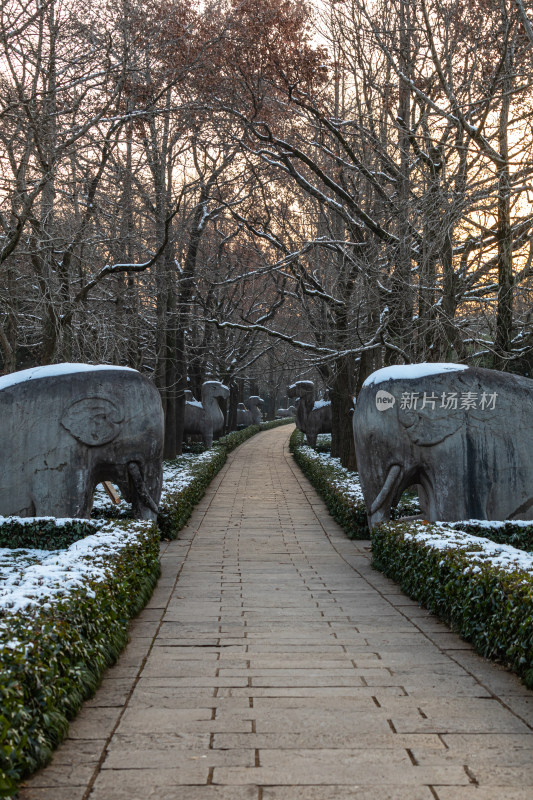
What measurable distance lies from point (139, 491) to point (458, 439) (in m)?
3.92

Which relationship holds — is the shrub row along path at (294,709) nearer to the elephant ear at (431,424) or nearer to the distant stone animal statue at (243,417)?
the elephant ear at (431,424)

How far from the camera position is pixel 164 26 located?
12.9 m

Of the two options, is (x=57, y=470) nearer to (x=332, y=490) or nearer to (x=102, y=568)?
(x=102, y=568)

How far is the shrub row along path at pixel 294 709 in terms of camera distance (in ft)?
11.0

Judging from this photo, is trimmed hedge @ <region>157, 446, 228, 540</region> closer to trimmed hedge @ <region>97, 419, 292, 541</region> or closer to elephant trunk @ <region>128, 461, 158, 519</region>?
trimmed hedge @ <region>97, 419, 292, 541</region>

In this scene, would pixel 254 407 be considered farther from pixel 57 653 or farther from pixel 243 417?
pixel 57 653

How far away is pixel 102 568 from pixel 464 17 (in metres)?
10.5

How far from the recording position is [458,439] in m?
9.51

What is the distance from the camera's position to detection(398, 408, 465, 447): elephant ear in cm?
952

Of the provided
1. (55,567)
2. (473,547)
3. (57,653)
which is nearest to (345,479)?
(473,547)

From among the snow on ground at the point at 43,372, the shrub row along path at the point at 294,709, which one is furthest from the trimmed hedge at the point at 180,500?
the shrub row along path at the point at 294,709

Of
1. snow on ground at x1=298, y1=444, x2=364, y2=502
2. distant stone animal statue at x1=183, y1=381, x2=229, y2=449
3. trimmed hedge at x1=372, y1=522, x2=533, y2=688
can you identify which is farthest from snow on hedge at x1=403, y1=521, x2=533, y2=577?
distant stone animal statue at x1=183, y1=381, x2=229, y2=449

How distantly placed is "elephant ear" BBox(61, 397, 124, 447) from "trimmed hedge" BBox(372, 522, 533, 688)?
137 inches

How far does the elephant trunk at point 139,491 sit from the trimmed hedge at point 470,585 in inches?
116
